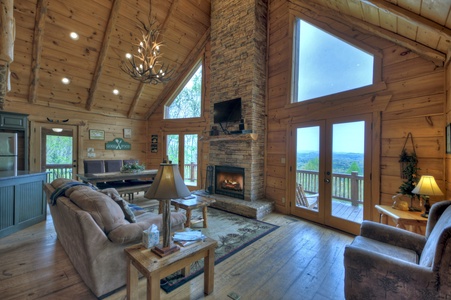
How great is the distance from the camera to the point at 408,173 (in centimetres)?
270

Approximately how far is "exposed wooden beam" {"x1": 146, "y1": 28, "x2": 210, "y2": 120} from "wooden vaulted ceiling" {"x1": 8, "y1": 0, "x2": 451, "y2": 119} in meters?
0.03

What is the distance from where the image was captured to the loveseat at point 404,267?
1.27 metres

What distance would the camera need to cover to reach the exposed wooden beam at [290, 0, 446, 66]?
2570mm

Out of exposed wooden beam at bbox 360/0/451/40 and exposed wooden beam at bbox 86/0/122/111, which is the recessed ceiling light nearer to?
exposed wooden beam at bbox 86/0/122/111

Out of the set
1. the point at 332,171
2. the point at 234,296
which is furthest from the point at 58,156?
the point at 332,171

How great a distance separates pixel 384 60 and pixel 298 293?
343 centimetres

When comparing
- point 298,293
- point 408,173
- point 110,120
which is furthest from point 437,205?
point 110,120

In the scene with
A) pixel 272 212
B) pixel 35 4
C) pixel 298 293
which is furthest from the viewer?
pixel 272 212

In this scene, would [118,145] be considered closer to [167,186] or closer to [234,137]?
[234,137]

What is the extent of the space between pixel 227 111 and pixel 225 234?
281cm

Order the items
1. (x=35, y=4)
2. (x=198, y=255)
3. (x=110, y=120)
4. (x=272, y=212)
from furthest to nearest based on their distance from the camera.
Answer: (x=110, y=120) < (x=272, y=212) < (x=35, y=4) < (x=198, y=255)

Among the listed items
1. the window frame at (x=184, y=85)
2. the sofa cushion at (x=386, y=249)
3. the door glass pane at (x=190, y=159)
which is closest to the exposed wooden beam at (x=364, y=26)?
the sofa cushion at (x=386, y=249)

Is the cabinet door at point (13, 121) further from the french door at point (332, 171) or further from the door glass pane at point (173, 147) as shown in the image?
the french door at point (332, 171)

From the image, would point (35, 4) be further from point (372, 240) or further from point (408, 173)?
point (408, 173)
